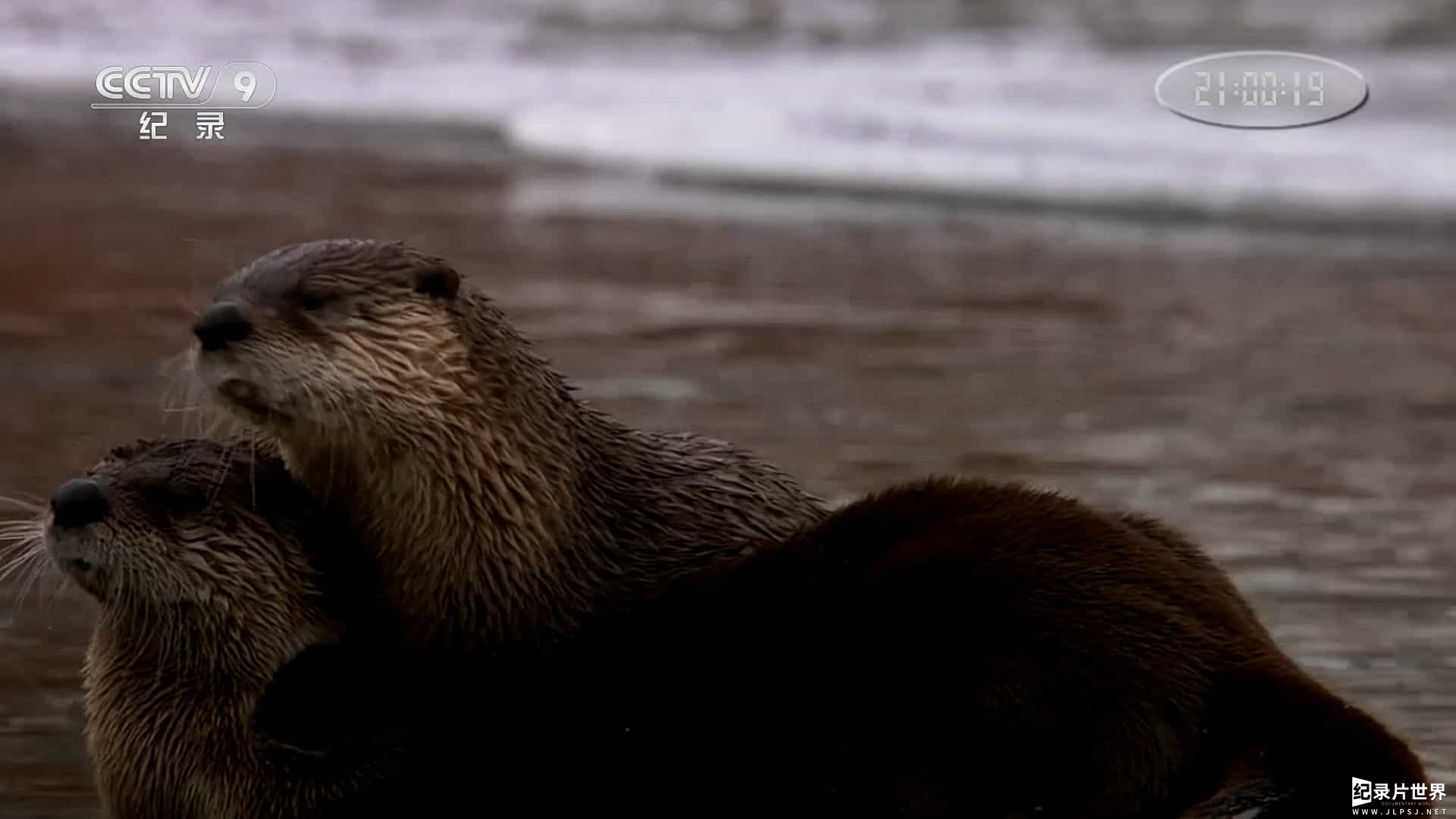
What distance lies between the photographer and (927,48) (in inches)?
535

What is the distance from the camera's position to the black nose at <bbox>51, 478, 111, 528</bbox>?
3309 mm

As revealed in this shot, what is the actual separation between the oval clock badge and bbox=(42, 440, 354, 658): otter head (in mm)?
4555

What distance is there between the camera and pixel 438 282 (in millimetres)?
3480

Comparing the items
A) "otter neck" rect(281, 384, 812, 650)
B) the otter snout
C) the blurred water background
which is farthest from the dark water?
the otter snout

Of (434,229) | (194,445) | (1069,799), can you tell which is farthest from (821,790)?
(434,229)

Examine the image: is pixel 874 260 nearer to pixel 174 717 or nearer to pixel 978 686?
pixel 174 717

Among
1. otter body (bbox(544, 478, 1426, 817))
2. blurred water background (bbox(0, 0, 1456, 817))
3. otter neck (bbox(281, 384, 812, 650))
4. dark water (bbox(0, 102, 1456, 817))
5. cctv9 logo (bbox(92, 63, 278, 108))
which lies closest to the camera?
otter body (bbox(544, 478, 1426, 817))

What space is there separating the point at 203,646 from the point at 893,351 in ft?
11.9

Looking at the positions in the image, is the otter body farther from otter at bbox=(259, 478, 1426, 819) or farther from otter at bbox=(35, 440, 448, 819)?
otter at bbox=(35, 440, 448, 819)

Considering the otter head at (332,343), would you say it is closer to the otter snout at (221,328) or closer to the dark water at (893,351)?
the otter snout at (221,328)

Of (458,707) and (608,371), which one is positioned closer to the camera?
(458,707)

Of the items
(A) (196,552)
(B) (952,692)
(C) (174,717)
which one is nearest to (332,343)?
(A) (196,552)

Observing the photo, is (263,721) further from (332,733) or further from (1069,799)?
(1069,799)

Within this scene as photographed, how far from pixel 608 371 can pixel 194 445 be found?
114 inches
